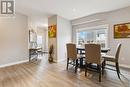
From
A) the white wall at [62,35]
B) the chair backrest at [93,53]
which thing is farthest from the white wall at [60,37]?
the chair backrest at [93,53]

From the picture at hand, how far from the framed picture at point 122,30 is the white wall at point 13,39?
453 cm

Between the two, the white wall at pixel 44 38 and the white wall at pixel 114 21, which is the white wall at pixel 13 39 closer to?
the white wall at pixel 114 21

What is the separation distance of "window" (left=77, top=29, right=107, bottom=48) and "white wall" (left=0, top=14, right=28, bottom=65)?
3147mm

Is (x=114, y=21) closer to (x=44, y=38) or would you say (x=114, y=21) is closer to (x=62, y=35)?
(x=62, y=35)

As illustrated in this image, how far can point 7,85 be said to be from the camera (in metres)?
2.83

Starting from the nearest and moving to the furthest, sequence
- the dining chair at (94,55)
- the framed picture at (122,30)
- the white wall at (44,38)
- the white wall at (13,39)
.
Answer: the dining chair at (94,55) < the framed picture at (122,30) < the white wall at (13,39) < the white wall at (44,38)

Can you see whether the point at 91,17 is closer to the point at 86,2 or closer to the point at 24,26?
the point at 86,2

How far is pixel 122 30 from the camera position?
15.3ft

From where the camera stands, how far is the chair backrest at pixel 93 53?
317cm

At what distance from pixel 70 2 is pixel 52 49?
2.78 metres

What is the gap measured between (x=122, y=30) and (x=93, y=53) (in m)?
2.23

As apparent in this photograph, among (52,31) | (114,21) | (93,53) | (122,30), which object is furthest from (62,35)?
(93,53)

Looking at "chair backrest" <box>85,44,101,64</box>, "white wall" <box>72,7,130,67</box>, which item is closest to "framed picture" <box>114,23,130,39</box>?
"white wall" <box>72,7,130,67</box>

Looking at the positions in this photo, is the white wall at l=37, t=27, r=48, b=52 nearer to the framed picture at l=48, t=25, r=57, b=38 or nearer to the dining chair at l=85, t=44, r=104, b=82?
the framed picture at l=48, t=25, r=57, b=38
